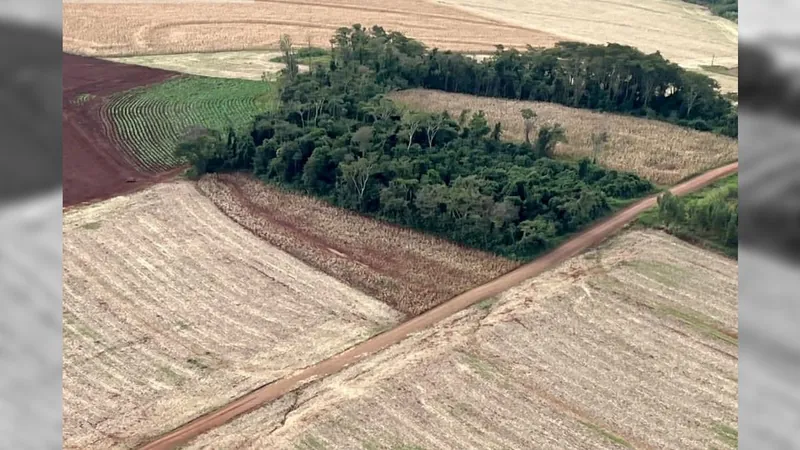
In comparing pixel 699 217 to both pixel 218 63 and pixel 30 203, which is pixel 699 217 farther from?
pixel 218 63

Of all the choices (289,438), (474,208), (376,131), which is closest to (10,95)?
(289,438)

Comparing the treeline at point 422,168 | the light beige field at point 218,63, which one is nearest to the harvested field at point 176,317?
the treeline at point 422,168

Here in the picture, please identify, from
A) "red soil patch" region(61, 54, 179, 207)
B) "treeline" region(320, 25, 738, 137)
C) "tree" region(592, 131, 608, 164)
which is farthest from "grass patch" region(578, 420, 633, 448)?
"treeline" region(320, 25, 738, 137)

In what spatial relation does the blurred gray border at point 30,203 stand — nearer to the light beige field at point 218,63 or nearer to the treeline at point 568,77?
the treeline at point 568,77

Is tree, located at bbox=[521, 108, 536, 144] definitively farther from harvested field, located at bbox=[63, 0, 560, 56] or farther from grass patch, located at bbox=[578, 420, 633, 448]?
grass patch, located at bbox=[578, 420, 633, 448]

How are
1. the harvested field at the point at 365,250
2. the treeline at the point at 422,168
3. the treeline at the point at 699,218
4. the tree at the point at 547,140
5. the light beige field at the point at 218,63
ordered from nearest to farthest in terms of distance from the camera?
1. the harvested field at the point at 365,250
2. the treeline at the point at 699,218
3. the treeline at the point at 422,168
4. the tree at the point at 547,140
5. the light beige field at the point at 218,63

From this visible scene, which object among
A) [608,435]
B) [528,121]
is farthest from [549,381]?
[528,121]

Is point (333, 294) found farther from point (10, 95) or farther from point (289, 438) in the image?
point (10, 95)
